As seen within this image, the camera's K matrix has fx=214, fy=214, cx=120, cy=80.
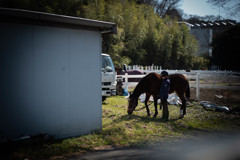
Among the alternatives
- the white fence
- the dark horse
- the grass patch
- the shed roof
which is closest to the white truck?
the grass patch

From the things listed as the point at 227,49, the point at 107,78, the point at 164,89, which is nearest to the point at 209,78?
the point at 107,78

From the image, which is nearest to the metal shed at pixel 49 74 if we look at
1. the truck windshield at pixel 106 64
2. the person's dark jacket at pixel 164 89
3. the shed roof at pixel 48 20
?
the shed roof at pixel 48 20

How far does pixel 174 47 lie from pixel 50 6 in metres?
19.7

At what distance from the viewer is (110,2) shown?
24.0m

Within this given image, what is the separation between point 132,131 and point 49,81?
273 cm

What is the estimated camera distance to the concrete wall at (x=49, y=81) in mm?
4681

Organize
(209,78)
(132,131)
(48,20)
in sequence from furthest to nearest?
1. (209,78)
2. (132,131)
3. (48,20)

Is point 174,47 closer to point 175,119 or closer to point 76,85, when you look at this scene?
point 175,119

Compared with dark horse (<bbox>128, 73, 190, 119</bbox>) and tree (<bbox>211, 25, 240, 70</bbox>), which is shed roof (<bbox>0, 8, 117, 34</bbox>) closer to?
dark horse (<bbox>128, 73, 190, 119</bbox>)

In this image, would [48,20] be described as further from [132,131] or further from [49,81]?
[132,131]

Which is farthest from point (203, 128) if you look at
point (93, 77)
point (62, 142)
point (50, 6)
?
point (50, 6)

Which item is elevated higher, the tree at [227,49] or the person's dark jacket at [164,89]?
the tree at [227,49]

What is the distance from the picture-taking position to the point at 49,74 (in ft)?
17.1

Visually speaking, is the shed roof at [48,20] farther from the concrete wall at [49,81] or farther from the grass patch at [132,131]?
the grass patch at [132,131]
